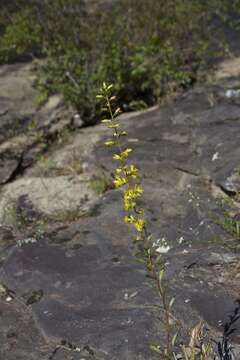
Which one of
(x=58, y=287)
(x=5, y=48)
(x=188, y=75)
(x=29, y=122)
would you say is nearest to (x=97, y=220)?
(x=58, y=287)

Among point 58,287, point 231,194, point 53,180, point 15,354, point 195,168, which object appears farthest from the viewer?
point 53,180

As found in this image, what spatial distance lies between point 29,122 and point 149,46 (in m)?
1.87

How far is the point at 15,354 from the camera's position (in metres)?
3.30

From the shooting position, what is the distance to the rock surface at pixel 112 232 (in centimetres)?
337

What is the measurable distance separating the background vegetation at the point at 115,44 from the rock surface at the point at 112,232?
614mm

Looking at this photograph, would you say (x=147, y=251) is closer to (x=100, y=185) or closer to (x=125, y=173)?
(x=125, y=173)

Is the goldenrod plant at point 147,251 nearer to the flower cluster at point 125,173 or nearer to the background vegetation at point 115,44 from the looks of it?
the flower cluster at point 125,173

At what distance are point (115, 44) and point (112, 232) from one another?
11.3ft

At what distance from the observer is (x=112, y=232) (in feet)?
14.6

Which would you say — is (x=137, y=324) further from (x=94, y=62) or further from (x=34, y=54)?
(x=34, y=54)

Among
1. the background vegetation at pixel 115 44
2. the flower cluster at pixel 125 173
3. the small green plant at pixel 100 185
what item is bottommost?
the small green plant at pixel 100 185

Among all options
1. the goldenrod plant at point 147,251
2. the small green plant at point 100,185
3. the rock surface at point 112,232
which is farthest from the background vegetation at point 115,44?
the goldenrod plant at point 147,251

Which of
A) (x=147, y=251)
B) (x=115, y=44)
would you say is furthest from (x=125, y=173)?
(x=115, y=44)

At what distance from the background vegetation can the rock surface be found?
61 centimetres
